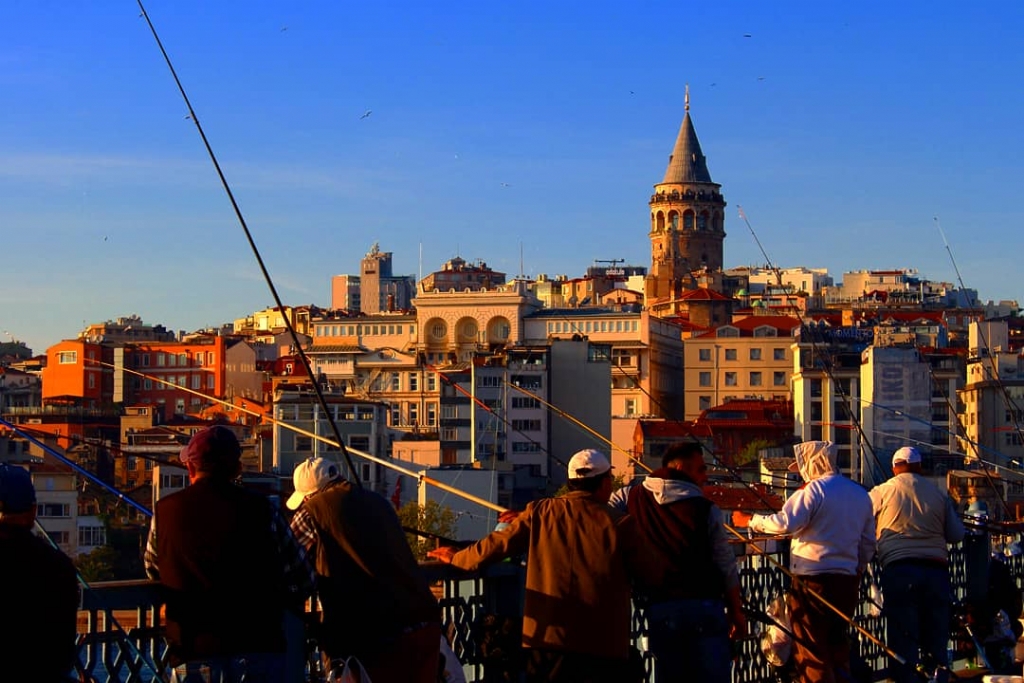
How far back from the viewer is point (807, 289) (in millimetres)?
145250

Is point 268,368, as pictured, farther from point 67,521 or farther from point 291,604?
point 291,604

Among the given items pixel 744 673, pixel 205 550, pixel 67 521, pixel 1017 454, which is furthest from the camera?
pixel 1017 454

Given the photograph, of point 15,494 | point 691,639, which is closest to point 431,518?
point 691,639

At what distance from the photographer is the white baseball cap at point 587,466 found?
571cm

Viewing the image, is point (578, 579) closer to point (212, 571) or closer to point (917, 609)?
point (212, 571)

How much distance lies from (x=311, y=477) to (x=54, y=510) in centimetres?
4589

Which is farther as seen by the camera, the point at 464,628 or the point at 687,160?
the point at 687,160

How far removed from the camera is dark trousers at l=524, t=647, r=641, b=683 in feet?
18.5

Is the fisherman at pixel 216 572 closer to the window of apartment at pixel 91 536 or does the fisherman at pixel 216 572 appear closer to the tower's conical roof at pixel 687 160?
the window of apartment at pixel 91 536

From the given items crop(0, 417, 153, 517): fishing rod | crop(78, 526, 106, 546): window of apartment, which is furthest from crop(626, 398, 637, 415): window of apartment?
crop(0, 417, 153, 517): fishing rod

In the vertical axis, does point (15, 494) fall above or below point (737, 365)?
below

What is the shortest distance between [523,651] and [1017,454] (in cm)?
6518

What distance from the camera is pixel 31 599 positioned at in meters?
4.50

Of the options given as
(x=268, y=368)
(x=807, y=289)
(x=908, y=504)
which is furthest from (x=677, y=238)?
(x=908, y=504)
